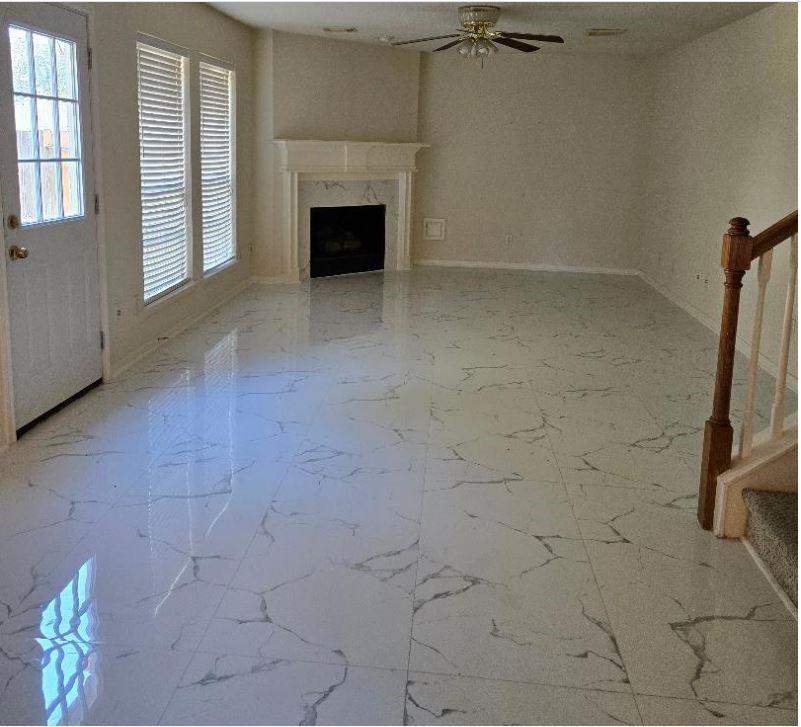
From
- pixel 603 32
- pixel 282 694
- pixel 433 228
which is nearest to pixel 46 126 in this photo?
pixel 282 694

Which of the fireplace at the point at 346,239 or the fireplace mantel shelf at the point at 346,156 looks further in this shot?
the fireplace at the point at 346,239

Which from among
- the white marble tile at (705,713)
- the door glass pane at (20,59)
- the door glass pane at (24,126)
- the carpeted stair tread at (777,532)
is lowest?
the white marble tile at (705,713)

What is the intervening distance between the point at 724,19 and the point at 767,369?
107 inches

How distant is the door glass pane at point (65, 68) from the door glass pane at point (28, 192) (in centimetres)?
51

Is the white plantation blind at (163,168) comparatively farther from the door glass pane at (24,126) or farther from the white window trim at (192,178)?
the door glass pane at (24,126)

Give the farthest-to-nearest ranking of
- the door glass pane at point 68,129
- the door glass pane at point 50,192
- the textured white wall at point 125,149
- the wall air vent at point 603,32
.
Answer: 1. the wall air vent at point 603,32
2. the textured white wall at point 125,149
3. the door glass pane at point 68,129
4. the door glass pane at point 50,192

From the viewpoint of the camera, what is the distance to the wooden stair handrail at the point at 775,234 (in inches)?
114

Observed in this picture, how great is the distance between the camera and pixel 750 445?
10.3 ft

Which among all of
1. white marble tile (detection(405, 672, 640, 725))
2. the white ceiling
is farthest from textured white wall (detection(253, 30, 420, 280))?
white marble tile (detection(405, 672, 640, 725))

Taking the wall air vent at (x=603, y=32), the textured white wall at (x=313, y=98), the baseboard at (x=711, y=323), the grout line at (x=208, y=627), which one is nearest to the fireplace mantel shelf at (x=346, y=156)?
the textured white wall at (x=313, y=98)

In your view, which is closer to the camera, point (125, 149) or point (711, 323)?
point (125, 149)

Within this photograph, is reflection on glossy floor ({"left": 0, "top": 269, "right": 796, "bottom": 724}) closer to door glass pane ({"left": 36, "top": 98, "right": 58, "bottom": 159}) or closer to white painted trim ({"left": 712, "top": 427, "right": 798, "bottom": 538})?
white painted trim ({"left": 712, "top": 427, "right": 798, "bottom": 538})

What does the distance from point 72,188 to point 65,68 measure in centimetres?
59

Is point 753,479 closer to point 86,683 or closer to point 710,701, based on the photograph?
point 710,701
